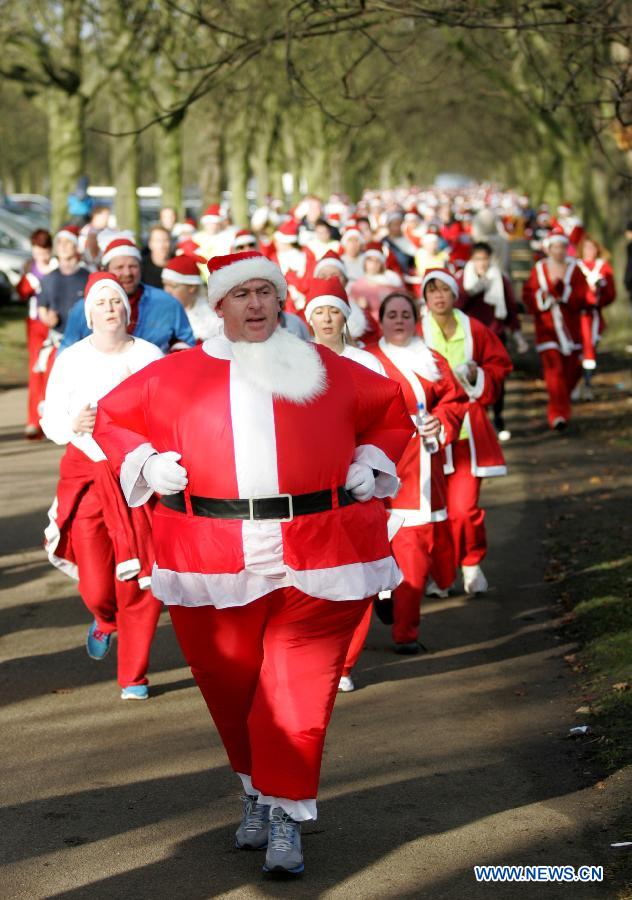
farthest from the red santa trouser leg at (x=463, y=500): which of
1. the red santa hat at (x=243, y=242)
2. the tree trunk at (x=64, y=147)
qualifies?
the tree trunk at (x=64, y=147)

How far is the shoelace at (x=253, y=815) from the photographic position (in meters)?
5.23

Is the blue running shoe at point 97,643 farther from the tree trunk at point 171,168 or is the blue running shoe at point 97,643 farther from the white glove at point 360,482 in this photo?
the tree trunk at point 171,168

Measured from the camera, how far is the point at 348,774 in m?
6.09

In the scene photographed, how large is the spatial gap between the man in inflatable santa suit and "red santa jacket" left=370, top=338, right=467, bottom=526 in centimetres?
273

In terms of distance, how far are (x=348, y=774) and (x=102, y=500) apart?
1754 mm

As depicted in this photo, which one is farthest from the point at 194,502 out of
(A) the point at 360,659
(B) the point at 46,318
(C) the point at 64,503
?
(B) the point at 46,318

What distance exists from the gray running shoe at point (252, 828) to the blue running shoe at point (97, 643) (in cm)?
243

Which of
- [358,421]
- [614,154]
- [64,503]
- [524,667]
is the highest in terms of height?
[614,154]

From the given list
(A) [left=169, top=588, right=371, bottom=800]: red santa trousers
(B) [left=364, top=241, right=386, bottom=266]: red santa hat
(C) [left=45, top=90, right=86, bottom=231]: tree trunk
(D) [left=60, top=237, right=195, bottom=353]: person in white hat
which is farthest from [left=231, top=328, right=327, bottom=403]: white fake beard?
(C) [left=45, top=90, right=86, bottom=231]: tree trunk

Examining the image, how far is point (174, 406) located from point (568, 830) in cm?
189

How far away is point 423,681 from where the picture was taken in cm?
750

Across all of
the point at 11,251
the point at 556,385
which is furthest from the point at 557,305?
the point at 11,251

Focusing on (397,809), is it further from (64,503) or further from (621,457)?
(621,457)

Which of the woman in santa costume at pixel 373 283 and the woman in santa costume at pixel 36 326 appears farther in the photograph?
the woman in santa costume at pixel 36 326
